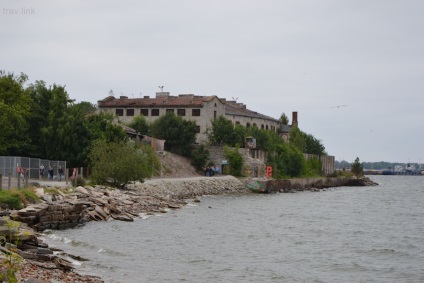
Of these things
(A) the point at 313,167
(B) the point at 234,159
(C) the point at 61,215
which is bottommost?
(C) the point at 61,215

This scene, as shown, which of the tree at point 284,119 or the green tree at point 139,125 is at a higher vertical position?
the tree at point 284,119

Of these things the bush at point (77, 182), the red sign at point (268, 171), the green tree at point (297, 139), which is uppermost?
the green tree at point (297, 139)

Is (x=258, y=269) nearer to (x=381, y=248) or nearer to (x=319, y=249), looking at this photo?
(x=319, y=249)

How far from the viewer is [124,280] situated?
819 inches

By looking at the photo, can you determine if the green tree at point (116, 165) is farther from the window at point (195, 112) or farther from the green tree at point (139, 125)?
the window at point (195, 112)

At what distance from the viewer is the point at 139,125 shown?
308ft

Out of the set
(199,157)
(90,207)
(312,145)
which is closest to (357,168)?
(312,145)

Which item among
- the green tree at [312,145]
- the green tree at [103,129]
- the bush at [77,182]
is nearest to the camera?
the bush at [77,182]

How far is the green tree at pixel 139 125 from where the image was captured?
93438mm

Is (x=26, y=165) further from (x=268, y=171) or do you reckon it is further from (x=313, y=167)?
(x=313, y=167)

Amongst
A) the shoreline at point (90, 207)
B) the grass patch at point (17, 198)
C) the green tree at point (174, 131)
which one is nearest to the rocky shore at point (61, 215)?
the shoreline at point (90, 207)

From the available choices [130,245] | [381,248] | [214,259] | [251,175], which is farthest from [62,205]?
[251,175]

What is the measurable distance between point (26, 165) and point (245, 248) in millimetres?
28047

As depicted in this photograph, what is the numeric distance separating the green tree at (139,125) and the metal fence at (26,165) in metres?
36.9
